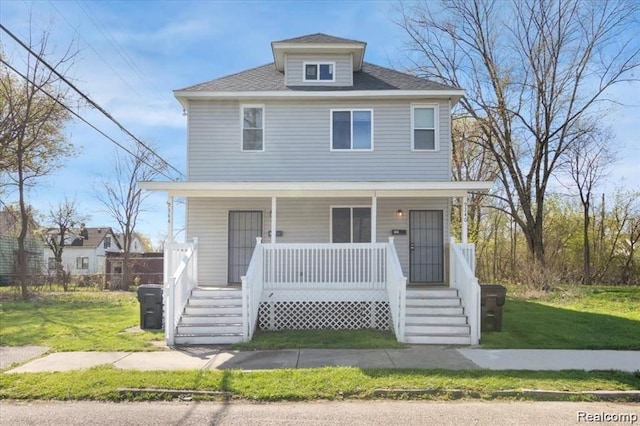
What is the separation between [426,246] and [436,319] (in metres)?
3.66

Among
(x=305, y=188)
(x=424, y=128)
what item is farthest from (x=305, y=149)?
(x=424, y=128)

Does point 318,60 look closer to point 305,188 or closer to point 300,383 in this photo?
point 305,188

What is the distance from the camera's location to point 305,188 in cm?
1091

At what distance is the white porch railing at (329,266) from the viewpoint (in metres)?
10.4

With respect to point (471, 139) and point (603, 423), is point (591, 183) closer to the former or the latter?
point (471, 139)

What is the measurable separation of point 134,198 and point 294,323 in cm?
2018

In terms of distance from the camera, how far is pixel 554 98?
20.2 meters

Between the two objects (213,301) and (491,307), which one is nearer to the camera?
(491,307)

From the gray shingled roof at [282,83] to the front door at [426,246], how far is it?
143 inches

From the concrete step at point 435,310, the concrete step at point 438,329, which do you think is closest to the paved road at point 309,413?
the concrete step at point 438,329

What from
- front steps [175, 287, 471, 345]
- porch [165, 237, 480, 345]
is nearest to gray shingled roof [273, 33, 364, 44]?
porch [165, 237, 480, 345]

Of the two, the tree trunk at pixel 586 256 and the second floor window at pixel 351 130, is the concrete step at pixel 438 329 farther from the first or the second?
the tree trunk at pixel 586 256

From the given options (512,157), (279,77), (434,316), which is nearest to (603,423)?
(434,316)

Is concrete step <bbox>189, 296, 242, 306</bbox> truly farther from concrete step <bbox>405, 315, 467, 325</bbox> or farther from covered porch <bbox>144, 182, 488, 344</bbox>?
concrete step <bbox>405, 315, 467, 325</bbox>
